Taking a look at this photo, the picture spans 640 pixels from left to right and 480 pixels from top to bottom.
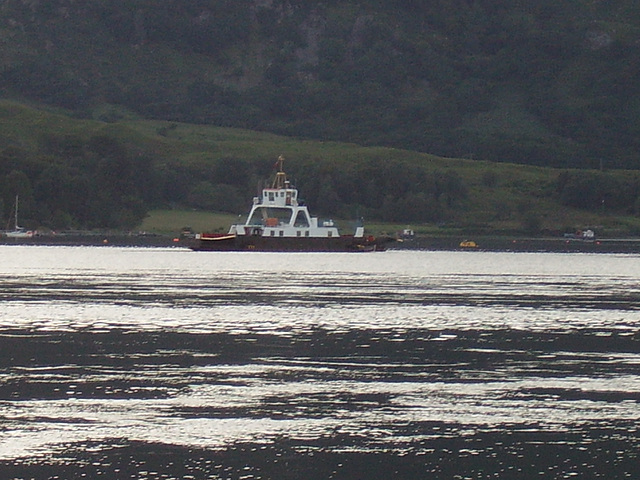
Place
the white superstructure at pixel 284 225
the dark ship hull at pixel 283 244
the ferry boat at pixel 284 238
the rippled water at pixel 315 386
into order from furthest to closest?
the white superstructure at pixel 284 225, the ferry boat at pixel 284 238, the dark ship hull at pixel 283 244, the rippled water at pixel 315 386

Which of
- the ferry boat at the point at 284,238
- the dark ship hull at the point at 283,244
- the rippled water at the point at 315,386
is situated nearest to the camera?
the rippled water at the point at 315,386

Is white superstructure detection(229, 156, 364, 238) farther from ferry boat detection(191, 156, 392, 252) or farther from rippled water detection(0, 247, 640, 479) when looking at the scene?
rippled water detection(0, 247, 640, 479)

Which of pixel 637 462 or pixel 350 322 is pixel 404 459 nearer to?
pixel 637 462

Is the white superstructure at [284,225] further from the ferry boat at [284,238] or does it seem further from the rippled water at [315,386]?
the rippled water at [315,386]

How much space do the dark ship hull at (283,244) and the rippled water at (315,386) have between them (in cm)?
10655

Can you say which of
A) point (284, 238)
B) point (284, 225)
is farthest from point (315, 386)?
point (284, 225)

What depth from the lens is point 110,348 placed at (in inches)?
1871

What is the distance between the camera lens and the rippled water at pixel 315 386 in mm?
29859

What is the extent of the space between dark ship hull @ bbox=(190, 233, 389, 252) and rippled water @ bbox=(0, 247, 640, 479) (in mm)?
106546

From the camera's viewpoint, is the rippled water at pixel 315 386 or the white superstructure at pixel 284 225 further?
the white superstructure at pixel 284 225

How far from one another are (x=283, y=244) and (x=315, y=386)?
5810 inches

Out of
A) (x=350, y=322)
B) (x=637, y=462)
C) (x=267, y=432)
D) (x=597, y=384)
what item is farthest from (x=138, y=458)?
(x=350, y=322)

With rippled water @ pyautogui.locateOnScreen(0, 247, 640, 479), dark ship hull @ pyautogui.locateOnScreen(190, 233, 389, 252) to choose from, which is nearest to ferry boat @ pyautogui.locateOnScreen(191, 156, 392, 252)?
dark ship hull @ pyautogui.locateOnScreen(190, 233, 389, 252)

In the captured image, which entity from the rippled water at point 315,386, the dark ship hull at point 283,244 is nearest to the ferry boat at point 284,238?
the dark ship hull at point 283,244
